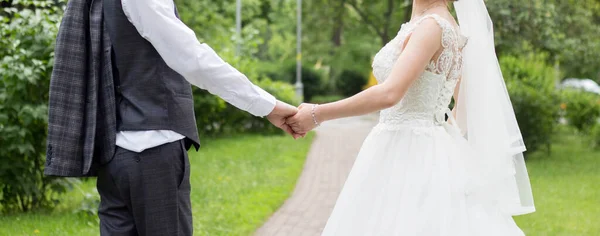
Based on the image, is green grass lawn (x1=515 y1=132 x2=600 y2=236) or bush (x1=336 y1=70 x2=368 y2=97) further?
bush (x1=336 y1=70 x2=368 y2=97)

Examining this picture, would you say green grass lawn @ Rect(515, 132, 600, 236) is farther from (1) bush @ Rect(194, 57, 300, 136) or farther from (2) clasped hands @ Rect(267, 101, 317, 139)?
(1) bush @ Rect(194, 57, 300, 136)

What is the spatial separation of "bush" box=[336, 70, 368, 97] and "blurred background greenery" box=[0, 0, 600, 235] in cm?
530

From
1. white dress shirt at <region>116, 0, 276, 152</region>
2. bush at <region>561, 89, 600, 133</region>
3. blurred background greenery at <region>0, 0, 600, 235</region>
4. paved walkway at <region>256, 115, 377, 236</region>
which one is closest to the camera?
white dress shirt at <region>116, 0, 276, 152</region>

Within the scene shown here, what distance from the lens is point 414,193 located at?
11.4ft

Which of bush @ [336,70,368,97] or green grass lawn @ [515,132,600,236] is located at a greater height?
bush @ [336,70,368,97]

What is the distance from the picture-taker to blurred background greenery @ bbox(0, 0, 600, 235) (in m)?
7.07

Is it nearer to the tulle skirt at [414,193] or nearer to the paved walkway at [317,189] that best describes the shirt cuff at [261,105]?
the tulle skirt at [414,193]

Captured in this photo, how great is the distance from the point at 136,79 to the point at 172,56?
0.54 ft

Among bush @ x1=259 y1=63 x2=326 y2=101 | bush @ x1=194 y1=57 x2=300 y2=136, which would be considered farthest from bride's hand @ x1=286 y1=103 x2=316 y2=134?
bush @ x1=259 y1=63 x2=326 y2=101

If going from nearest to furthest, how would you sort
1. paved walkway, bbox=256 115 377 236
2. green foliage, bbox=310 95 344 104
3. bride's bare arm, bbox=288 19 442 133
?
bride's bare arm, bbox=288 19 442 133, paved walkway, bbox=256 115 377 236, green foliage, bbox=310 95 344 104

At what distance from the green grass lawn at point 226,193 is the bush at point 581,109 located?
6.02m

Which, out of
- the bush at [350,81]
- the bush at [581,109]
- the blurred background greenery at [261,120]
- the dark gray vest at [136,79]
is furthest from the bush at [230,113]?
the bush at [350,81]

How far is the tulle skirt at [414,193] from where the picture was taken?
11.2 feet

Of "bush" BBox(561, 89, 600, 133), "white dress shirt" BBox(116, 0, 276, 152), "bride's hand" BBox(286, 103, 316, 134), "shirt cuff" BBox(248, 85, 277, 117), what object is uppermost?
"white dress shirt" BBox(116, 0, 276, 152)
